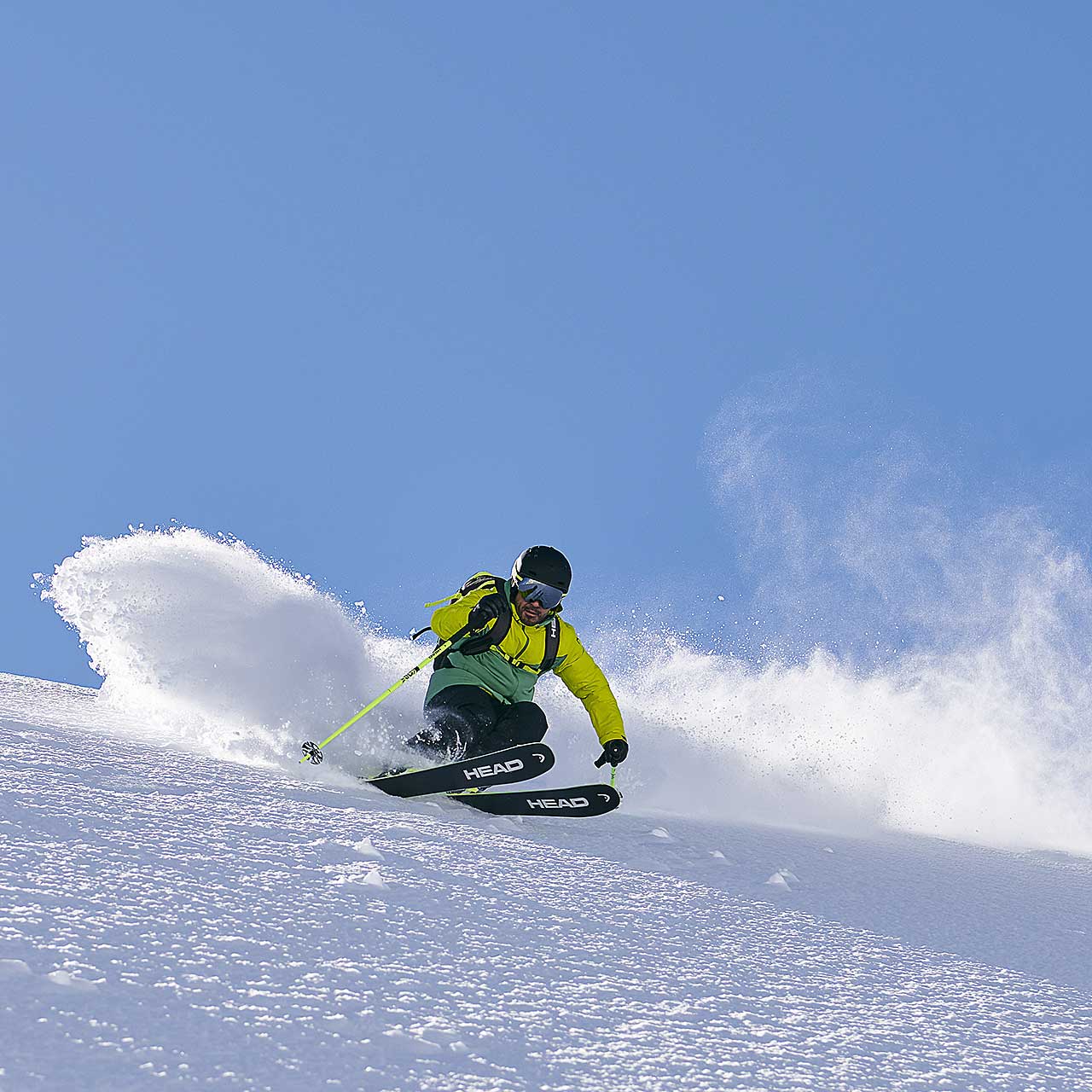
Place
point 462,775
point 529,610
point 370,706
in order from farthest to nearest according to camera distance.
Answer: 1. point 529,610
2. point 370,706
3. point 462,775

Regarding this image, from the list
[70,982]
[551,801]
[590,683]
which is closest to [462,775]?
[551,801]

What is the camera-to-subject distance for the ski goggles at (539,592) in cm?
573

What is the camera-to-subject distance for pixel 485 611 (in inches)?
222

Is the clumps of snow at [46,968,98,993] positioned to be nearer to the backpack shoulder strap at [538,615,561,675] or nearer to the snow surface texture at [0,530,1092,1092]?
the snow surface texture at [0,530,1092,1092]

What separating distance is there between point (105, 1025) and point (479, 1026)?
0.72m

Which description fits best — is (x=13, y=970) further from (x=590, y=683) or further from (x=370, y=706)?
(x=590, y=683)

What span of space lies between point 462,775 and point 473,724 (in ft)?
2.38

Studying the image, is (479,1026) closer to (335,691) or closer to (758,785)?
(335,691)

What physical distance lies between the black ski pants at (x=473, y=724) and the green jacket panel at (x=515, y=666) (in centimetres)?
10

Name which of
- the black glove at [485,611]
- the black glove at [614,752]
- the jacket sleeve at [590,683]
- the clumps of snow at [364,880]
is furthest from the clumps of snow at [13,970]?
the jacket sleeve at [590,683]

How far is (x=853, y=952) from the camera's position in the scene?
10.2 feet

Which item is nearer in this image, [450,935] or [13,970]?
[13,970]

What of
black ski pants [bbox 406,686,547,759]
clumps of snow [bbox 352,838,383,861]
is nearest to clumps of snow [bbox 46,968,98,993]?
clumps of snow [bbox 352,838,383,861]

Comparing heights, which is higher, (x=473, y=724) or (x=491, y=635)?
(x=491, y=635)
